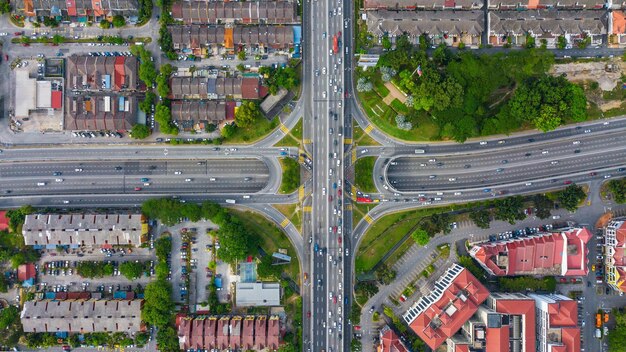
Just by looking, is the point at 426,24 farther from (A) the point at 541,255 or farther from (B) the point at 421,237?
(A) the point at 541,255

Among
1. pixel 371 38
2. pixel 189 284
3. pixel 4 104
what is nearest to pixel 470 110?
pixel 371 38

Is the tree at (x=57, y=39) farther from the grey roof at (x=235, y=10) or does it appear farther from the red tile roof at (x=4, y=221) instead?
the red tile roof at (x=4, y=221)

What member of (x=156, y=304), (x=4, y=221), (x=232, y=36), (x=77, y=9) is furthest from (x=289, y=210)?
(x=77, y=9)

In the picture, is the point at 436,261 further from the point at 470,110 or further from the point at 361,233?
the point at 470,110

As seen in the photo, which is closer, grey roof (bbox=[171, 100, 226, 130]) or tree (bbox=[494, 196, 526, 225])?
tree (bbox=[494, 196, 526, 225])

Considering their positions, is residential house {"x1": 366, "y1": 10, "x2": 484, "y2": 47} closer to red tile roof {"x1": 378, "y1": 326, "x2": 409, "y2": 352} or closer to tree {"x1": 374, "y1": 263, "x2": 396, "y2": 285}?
tree {"x1": 374, "y1": 263, "x2": 396, "y2": 285}

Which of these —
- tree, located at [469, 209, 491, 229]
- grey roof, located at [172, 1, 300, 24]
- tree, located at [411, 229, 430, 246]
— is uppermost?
grey roof, located at [172, 1, 300, 24]

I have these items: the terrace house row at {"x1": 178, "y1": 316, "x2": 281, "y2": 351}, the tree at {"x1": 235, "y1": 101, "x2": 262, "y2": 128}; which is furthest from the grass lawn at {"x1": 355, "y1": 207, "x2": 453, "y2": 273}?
the tree at {"x1": 235, "y1": 101, "x2": 262, "y2": 128}
